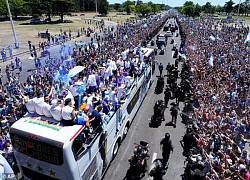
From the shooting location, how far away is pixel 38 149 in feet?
19.4

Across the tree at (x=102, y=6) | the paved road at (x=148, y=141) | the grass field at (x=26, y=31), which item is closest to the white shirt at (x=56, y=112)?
the paved road at (x=148, y=141)

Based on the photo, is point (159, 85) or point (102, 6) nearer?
point (159, 85)

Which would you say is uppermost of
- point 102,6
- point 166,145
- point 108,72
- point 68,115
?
point 102,6

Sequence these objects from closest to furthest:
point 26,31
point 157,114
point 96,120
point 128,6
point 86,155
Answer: point 86,155
point 96,120
point 157,114
point 26,31
point 128,6

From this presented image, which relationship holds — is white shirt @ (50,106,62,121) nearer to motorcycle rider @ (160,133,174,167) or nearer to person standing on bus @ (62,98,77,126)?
person standing on bus @ (62,98,77,126)

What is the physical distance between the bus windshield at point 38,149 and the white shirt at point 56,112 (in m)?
0.83

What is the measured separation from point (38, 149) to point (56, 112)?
104cm

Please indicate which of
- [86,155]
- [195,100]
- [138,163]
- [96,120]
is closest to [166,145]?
[138,163]

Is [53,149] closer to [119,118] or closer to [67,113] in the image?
[67,113]

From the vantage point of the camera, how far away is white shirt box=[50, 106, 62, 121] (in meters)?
6.27

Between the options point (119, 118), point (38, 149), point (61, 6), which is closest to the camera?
point (38, 149)

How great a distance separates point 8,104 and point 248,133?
450 inches

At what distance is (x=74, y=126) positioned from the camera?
6.22 metres

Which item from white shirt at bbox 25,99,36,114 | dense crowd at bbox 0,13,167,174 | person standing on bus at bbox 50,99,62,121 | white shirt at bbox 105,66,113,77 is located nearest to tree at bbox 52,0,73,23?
dense crowd at bbox 0,13,167,174
